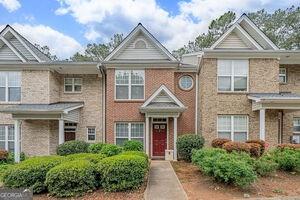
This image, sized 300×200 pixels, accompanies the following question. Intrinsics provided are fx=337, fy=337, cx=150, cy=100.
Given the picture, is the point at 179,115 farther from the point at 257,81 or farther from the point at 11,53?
the point at 11,53

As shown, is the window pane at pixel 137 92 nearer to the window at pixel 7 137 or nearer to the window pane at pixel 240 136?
the window pane at pixel 240 136

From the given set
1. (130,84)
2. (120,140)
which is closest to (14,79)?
(130,84)

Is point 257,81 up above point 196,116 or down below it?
above

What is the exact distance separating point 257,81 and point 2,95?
16.2 metres

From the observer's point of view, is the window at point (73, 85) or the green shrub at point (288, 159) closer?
the green shrub at point (288, 159)

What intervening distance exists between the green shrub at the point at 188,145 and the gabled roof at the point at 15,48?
10.5 m

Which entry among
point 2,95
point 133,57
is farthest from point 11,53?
point 133,57

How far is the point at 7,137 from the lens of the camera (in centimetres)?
2181

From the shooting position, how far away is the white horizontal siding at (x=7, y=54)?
72.0ft

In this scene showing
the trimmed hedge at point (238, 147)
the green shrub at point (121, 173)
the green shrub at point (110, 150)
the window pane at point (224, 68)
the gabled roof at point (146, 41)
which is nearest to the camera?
the green shrub at point (121, 173)

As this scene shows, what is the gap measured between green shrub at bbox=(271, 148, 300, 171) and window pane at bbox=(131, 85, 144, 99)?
9362 millimetres

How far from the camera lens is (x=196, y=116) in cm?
2258

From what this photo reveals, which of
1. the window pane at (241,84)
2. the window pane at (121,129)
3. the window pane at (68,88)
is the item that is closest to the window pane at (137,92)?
the window pane at (121,129)

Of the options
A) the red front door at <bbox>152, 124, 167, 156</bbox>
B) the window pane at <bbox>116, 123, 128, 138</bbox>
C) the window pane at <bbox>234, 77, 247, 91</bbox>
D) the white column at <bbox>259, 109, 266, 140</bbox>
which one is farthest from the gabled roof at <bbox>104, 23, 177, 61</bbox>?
the white column at <bbox>259, 109, 266, 140</bbox>
